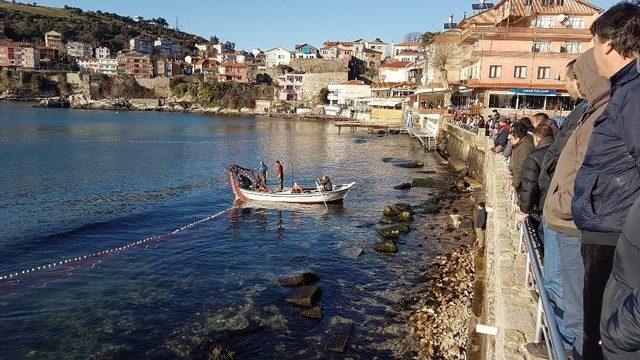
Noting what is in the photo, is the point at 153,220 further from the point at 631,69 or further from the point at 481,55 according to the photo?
the point at 481,55

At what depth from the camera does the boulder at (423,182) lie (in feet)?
119

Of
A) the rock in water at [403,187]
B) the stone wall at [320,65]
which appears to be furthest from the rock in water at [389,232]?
the stone wall at [320,65]

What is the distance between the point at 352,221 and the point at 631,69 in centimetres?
2333

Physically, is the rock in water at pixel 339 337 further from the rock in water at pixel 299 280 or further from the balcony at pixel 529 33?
the balcony at pixel 529 33

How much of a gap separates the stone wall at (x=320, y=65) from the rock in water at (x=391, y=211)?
356ft

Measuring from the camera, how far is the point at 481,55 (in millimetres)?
52812

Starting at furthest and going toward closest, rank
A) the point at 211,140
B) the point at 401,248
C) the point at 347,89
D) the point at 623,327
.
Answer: the point at 347,89 → the point at 211,140 → the point at 401,248 → the point at 623,327

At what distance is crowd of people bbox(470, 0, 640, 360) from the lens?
2.59 metres

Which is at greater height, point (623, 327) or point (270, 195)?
point (623, 327)

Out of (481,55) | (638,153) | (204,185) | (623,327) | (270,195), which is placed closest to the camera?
(623,327)

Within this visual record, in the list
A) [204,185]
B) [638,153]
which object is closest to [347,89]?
[204,185]

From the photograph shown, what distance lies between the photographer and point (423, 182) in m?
36.6

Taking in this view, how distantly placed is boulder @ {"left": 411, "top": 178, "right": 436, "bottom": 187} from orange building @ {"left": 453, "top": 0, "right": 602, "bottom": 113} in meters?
20.8

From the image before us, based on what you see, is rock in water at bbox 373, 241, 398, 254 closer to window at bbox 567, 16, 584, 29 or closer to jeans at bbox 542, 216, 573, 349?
jeans at bbox 542, 216, 573, 349
